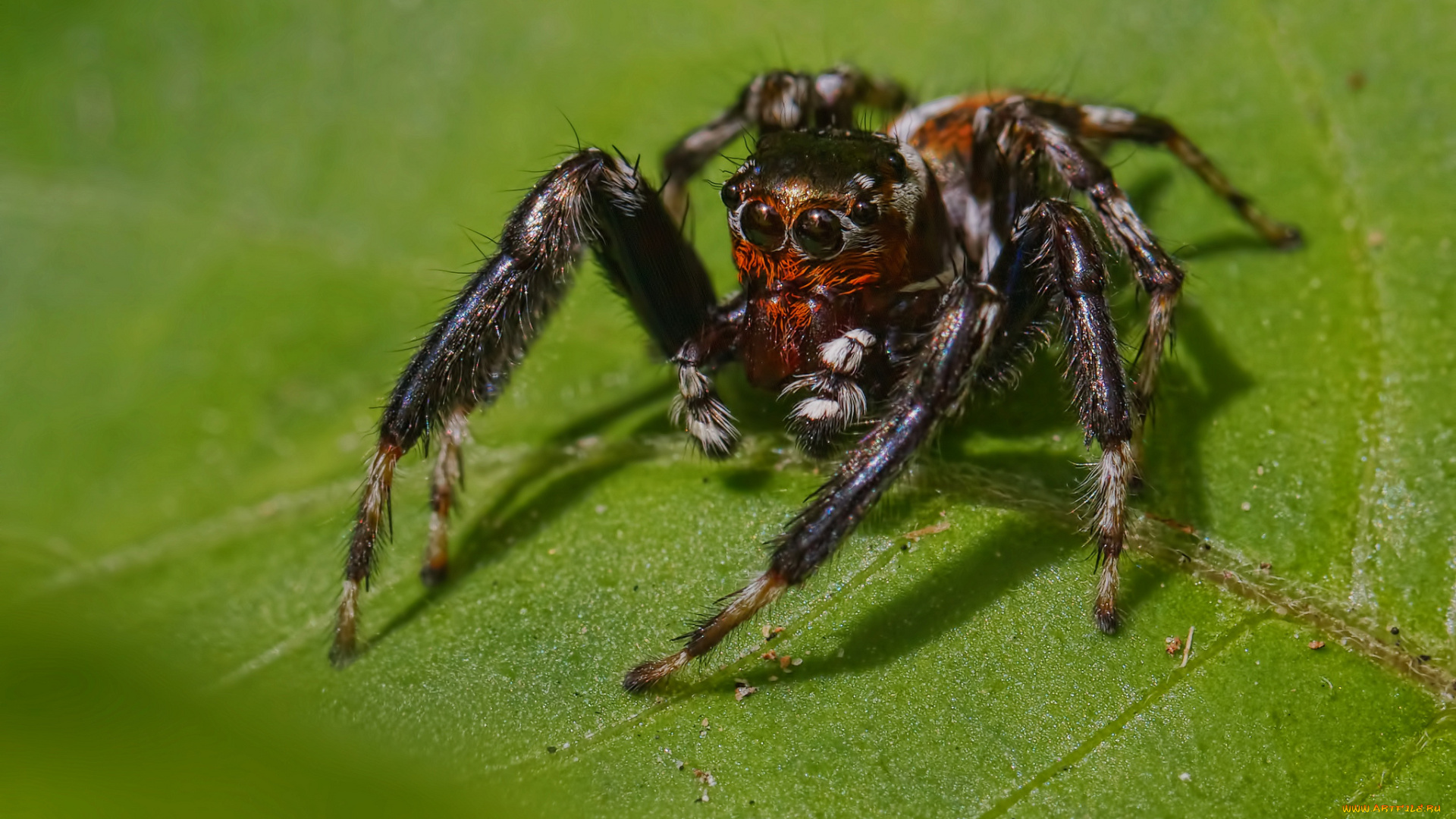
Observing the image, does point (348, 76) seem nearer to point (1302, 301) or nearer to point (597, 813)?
point (597, 813)

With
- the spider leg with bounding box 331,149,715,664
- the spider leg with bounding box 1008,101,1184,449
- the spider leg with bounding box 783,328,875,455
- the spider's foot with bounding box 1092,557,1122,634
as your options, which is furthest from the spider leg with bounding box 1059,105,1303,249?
the spider's foot with bounding box 1092,557,1122,634

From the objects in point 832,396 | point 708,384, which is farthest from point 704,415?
point 832,396

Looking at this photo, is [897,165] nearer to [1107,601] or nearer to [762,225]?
[762,225]

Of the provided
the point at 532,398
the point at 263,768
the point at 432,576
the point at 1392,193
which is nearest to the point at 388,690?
the point at 432,576

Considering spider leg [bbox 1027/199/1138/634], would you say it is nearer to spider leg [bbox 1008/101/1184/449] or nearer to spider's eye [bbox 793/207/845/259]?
spider leg [bbox 1008/101/1184/449]

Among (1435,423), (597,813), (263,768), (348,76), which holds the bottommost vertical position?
(1435,423)
